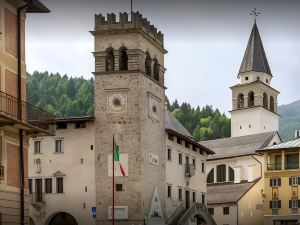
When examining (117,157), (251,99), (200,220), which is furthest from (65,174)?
(251,99)

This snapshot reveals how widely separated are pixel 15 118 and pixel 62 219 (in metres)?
30.6

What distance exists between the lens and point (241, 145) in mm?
104938

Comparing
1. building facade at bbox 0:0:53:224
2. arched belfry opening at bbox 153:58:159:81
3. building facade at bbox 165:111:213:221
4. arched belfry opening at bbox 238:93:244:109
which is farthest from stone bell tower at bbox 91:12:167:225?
arched belfry opening at bbox 238:93:244:109

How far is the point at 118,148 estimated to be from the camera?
61.5m

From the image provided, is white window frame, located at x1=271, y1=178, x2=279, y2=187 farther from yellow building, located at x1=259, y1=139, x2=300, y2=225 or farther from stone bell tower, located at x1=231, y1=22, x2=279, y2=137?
stone bell tower, located at x1=231, y1=22, x2=279, y2=137

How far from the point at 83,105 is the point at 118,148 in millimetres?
116860

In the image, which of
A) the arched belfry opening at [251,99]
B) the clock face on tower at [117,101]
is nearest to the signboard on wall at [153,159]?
the clock face on tower at [117,101]

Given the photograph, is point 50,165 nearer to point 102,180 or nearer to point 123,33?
point 102,180

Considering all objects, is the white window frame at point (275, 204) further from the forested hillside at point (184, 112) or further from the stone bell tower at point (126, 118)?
the forested hillside at point (184, 112)

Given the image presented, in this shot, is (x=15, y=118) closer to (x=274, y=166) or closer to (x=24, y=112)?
(x=24, y=112)

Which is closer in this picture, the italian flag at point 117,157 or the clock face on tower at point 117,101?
the italian flag at point 117,157

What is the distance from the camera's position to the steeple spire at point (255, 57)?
128000 millimetres

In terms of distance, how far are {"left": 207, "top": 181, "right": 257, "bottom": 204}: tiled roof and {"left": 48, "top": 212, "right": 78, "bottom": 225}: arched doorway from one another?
32374mm

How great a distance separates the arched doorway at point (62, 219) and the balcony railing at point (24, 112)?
24.9 m
